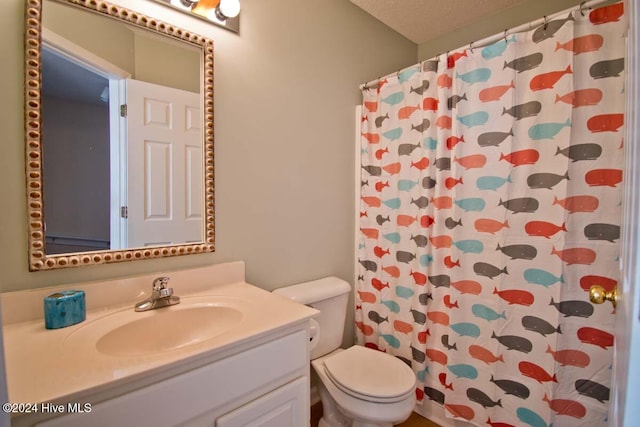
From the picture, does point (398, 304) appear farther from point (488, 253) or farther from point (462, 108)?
point (462, 108)

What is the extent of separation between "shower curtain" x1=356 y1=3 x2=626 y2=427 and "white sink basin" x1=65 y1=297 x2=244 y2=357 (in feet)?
3.44

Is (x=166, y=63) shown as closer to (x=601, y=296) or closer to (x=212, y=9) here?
(x=212, y=9)

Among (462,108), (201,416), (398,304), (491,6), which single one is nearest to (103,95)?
(201,416)

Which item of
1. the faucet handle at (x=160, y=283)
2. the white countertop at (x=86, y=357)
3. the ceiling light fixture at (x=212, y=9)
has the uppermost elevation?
the ceiling light fixture at (x=212, y=9)

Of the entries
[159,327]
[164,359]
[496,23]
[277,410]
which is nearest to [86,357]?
[164,359]

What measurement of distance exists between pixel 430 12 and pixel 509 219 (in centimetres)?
141

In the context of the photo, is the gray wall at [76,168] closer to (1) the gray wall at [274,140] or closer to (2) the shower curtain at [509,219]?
(1) the gray wall at [274,140]

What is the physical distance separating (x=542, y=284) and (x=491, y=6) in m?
1.69

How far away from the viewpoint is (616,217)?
110 centimetres

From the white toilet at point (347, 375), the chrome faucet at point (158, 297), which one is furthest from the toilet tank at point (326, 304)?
the chrome faucet at point (158, 297)

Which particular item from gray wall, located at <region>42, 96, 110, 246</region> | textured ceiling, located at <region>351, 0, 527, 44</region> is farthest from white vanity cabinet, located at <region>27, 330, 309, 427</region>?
textured ceiling, located at <region>351, 0, 527, 44</region>

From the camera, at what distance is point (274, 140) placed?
1518mm

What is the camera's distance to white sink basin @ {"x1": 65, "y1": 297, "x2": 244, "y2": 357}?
0.90 m

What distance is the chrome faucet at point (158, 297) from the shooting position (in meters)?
1.06
